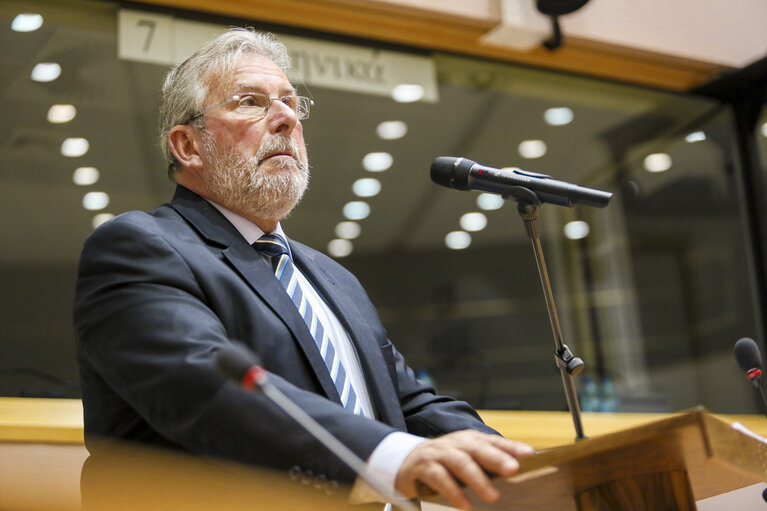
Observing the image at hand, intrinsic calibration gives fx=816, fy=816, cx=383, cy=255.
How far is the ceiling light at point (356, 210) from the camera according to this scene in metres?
4.81

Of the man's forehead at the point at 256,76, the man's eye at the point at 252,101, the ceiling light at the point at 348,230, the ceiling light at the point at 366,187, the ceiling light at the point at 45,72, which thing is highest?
the ceiling light at the point at 45,72

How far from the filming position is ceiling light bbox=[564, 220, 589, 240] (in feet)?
16.8

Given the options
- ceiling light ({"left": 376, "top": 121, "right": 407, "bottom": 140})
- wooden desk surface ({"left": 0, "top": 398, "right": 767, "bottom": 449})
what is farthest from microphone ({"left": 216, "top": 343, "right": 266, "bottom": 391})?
ceiling light ({"left": 376, "top": 121, "right": 407, "bottom": 140})

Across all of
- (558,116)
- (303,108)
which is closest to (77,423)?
(303,108)

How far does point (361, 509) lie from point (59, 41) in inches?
104

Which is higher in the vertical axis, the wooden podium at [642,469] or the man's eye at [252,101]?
the man's eye at [252,101]

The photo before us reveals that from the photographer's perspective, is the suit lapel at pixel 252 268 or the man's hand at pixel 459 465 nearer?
the man's hand at pixel 459 465

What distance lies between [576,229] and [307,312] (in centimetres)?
378

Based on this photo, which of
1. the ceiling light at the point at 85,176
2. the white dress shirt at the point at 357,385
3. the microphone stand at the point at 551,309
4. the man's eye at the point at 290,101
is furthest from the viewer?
the ceiling light at the point at 85,176

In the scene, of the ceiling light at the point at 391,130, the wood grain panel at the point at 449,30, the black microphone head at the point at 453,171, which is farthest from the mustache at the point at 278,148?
the ceiling light at the point at 391,130

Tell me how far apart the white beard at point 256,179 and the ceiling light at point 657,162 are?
131 inches

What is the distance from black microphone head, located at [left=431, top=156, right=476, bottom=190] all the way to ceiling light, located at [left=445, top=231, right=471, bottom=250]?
3625 millimetres

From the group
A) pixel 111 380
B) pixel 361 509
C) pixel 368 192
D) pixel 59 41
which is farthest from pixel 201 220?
pixel 368 192

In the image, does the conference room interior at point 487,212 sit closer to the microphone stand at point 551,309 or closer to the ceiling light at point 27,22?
the ceiling light at point 27,22
